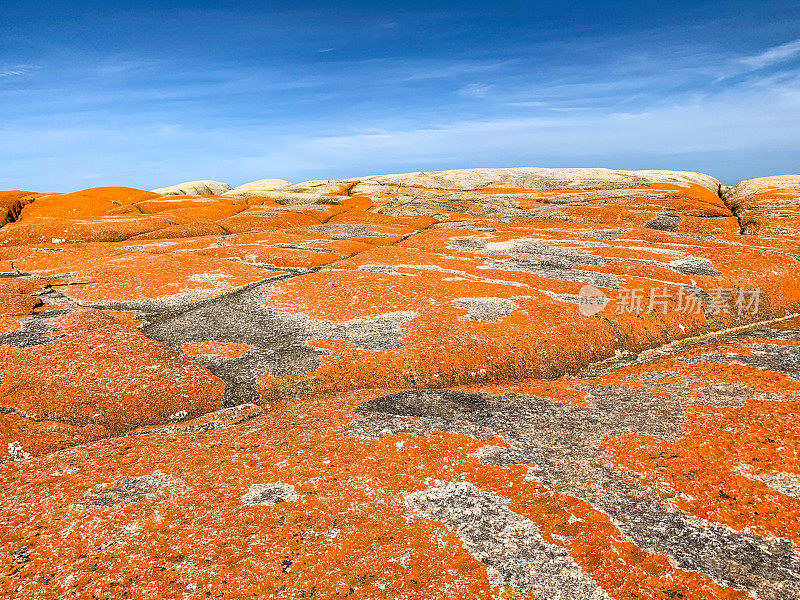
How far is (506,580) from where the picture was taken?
8.73 m

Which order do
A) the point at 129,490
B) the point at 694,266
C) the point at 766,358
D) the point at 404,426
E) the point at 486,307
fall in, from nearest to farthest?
1. the point at 129,490
2. the point at 404,426
3. the point at 766,358
4. the point at 486,307
5. the point at 694,266

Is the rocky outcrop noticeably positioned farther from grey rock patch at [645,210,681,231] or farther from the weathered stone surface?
the weathered stone surface

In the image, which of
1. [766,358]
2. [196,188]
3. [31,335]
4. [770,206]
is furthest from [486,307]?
[196,188]

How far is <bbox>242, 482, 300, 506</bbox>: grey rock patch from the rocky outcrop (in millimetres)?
141481

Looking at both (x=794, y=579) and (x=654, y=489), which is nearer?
(x=794, y=579)

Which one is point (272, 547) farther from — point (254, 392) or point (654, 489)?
point (254, 392)

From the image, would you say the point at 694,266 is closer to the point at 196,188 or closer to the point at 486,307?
the point at 486,307

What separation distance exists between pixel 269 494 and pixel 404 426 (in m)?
5.26

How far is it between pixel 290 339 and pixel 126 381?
8328mm

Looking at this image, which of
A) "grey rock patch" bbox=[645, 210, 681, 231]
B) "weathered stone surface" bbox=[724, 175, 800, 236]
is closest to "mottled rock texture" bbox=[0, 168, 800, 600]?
"grey rock patch" bbox=[645, 210, 681, 231]

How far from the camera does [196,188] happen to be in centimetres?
14225

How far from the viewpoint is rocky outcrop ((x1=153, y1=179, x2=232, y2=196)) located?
138m

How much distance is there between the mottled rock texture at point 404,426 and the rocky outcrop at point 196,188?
104 meters

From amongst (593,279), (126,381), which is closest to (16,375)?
(126,381)
